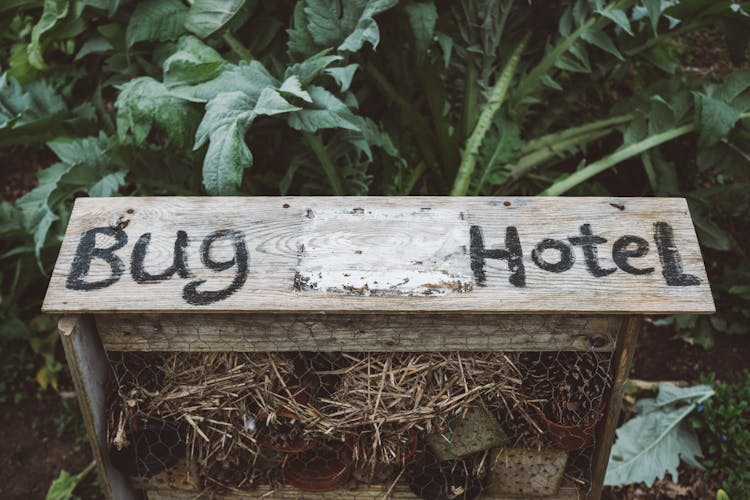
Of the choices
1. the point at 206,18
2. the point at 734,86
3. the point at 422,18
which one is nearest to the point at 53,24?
the point at 206,18

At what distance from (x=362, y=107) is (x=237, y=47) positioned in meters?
0.60

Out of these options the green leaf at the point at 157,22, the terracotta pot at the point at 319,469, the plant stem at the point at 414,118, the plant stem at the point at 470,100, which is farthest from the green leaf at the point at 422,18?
the terracotta pot at the point at 319,469

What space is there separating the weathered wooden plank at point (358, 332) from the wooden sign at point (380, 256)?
14 centimetres

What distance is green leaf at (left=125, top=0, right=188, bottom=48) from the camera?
8.23 ft

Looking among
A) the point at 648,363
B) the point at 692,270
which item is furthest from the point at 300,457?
the point at 648,363

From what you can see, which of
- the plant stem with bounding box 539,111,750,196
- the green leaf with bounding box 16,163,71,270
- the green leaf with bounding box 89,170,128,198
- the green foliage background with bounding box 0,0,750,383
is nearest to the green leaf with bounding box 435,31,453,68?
the green foliage background with bounding box 0,0,750,383

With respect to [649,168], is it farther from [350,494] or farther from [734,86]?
[350,494]

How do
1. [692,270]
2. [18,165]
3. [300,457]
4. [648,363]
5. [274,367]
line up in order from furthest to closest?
[18,165], [648,363], [300,457], [274,367], [692,270]

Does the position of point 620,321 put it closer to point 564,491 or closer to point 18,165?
point 564,491

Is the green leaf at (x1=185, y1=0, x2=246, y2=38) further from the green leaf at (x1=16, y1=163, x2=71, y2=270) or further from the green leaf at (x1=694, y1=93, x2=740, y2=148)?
the green leaf at (x1=694, y1=93, x2=740, y2=148)

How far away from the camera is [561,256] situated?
181cm

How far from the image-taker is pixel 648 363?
3.02 m

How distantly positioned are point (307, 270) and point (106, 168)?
3.88ft

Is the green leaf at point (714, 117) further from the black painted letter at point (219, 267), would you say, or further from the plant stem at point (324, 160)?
the black painted letter at point (219, 267)
